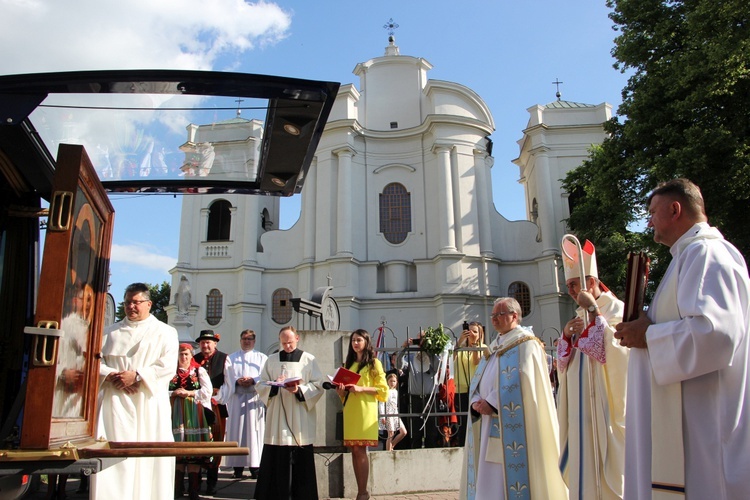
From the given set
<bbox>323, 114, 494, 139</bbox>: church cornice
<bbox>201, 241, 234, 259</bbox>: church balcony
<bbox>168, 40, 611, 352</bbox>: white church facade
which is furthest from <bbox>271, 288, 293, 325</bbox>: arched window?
<bbox>323, 114, 494, 139</bbox>: church cornice

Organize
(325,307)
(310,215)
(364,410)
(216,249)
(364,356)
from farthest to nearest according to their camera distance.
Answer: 1. (216,249)
2. (310,215)
3. (325,307)
4. (364,356)
5. (364,410)

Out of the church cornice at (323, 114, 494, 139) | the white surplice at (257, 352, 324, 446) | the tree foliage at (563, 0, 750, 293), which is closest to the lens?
the white surplice at (257, 352, 324, 446)

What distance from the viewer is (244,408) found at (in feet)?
28.9

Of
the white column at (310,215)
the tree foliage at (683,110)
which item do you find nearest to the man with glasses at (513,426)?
the tree foliage at (683,110)

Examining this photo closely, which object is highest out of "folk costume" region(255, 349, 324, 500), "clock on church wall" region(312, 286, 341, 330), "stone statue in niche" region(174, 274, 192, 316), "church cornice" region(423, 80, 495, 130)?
"church cornice" region(423, 80, 495, 130)

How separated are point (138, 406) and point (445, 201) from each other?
24.3m

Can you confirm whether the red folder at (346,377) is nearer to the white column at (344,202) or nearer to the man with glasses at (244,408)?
the man with glasses at (244,408)

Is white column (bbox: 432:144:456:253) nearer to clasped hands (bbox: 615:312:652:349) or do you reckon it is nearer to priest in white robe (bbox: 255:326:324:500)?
priest in white robe (bbox: 255:326:324:500)

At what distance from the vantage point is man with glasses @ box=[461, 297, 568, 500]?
4.88 meters

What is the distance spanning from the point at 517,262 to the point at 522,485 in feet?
81.2

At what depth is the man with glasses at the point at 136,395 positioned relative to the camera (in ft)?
14.0

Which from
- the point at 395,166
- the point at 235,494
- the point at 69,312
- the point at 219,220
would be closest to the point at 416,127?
the point at 395,166

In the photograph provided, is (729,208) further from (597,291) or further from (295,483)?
(295,483)

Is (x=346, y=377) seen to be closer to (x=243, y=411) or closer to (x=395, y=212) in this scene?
(x=243, y=411)
